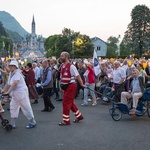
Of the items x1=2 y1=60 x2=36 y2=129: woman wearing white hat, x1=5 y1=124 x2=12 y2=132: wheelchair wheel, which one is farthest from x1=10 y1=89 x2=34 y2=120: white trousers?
x1=5 y1=124 x2=12 y2=132: wheelchair wheel

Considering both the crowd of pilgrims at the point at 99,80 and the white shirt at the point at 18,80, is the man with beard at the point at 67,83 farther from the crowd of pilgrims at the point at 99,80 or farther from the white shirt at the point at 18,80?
the crowd of pilgrims at the point at 99,80

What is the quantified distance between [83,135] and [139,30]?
64595mm

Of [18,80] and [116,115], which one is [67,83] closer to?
[18,80]

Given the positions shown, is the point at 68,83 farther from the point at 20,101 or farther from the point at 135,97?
the point at 135,97

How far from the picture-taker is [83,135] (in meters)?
7.30

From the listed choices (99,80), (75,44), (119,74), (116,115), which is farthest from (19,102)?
(75,44)

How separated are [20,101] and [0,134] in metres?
0.95

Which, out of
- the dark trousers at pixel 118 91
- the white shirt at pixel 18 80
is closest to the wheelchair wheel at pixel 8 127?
the white shirt at pixel 18 80

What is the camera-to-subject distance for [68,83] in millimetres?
8531

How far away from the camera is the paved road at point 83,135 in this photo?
20.9 ft

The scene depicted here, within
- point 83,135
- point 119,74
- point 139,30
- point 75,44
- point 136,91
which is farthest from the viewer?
point 75,44

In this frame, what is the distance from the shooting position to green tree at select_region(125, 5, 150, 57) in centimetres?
6881

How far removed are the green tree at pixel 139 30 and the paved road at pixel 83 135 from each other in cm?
6095

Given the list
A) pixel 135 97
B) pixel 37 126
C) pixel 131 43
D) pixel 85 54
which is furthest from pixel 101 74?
pixel 85 54
